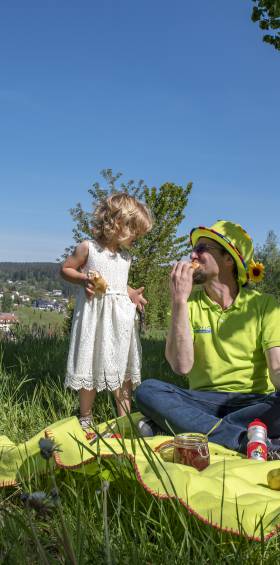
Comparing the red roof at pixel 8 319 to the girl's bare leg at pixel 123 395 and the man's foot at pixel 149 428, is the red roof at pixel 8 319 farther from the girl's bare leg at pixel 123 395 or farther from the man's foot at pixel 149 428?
the man's foot at pixel 149 428

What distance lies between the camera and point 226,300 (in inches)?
153

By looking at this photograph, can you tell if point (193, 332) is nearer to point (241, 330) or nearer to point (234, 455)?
point (241, 330)

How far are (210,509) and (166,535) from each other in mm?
197

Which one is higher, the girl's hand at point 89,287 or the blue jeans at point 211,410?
the girl's hand at point 89,287

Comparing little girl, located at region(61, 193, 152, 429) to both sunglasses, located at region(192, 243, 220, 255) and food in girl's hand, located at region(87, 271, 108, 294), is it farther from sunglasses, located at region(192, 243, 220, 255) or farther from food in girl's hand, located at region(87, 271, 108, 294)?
sunglasses, located at region(192, 243, 220, 255)

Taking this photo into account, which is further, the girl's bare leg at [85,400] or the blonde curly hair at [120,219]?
the blonde curly hair at [120,219]

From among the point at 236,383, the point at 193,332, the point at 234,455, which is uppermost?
the point at 193,332

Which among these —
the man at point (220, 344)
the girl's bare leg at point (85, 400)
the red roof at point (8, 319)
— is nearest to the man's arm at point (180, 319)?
the man at point (220, 344)

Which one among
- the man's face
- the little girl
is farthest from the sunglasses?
the little girl

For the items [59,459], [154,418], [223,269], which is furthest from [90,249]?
[59,459]

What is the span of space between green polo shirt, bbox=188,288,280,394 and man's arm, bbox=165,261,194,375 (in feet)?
0.60

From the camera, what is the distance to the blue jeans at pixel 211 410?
343cm

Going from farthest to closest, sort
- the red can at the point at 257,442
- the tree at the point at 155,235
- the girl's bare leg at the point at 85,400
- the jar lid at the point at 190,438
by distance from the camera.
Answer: the tree at the point at 155,235 → the girl's bare leg at the point at 85,400 → the red can at the point at 257,442 → the jar lid at the point at 190,438

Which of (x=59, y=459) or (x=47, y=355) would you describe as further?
(x=47, y=355)
